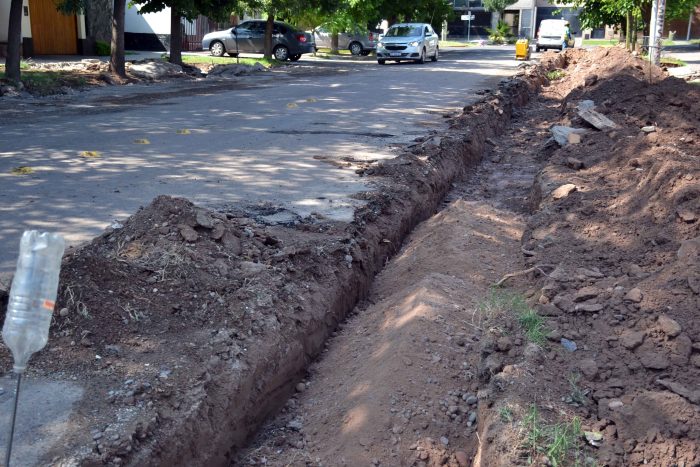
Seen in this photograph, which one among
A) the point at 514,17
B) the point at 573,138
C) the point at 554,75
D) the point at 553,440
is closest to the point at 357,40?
the point at 554,75

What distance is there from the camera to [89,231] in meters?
6.44

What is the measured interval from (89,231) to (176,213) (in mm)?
1390

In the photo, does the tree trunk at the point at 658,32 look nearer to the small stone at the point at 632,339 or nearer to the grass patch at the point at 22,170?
the grass patch at the point at 22,170

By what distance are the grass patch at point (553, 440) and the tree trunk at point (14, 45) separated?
16.2 metres

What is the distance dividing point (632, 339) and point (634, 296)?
51 centimetres

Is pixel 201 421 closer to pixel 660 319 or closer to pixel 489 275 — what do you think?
pixel 660 319

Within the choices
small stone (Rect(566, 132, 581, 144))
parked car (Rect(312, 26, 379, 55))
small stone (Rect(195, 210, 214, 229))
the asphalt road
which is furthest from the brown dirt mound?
parked car (Rect(312, 26, 379, 55))

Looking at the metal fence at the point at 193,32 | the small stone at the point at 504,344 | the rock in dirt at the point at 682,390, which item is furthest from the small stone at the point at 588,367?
the metal fence at the point at 193,32

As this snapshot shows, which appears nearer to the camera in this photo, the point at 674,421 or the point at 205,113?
the point at 674,421

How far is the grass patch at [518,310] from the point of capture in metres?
4.51

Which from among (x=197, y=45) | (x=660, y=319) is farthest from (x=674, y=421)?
(x=197, y=45)

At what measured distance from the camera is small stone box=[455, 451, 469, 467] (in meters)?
3.92

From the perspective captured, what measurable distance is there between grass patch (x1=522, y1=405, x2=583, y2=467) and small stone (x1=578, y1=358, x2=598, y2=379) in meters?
0.41

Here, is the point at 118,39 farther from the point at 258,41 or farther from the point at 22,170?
the point at 258,41
